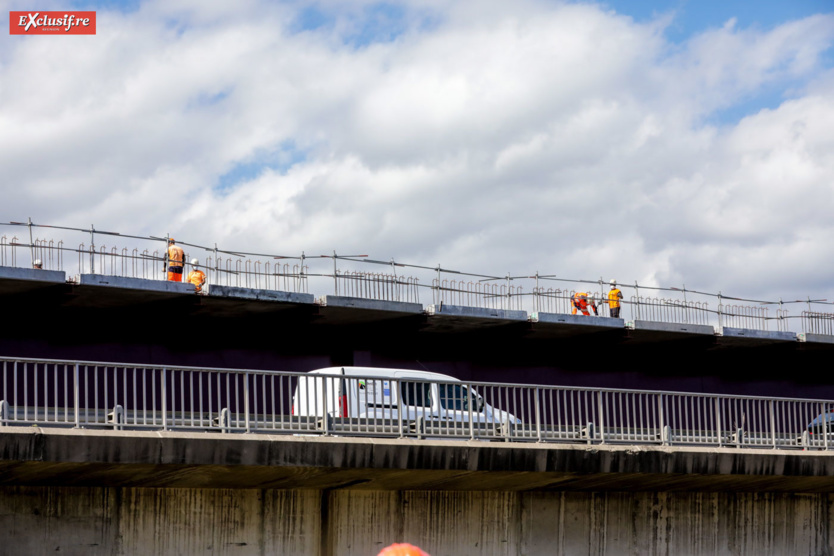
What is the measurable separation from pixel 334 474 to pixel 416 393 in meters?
2.68

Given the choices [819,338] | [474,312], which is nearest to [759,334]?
[819,338]

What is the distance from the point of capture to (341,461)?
15172mm

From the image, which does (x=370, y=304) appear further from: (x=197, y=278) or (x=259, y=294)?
(x=197, y=278)

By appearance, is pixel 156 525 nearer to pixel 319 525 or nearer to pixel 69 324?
pixel 319 525

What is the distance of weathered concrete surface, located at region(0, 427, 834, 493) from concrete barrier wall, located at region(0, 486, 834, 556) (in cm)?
25

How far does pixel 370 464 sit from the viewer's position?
50.5 feet

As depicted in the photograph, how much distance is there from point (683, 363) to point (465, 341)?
808cm

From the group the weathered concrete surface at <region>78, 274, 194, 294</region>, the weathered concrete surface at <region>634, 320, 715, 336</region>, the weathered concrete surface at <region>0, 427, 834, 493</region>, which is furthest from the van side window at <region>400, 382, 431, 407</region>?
the weathered concrete surface at <region>634, 320, 715, 336</region>

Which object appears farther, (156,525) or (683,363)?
(683,363)

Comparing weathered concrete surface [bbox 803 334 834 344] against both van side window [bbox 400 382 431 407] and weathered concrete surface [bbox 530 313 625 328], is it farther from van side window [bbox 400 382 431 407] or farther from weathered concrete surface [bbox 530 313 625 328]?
van side window [bbox 400 382 431 407]

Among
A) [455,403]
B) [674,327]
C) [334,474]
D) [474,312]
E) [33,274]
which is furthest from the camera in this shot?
[674,327]

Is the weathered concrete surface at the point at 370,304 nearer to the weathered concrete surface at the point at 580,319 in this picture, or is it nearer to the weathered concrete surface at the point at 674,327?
the weathered concrete surface at the point at 580,319

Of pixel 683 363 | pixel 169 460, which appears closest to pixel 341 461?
pixel 169 460

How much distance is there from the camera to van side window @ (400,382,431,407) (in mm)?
17562
